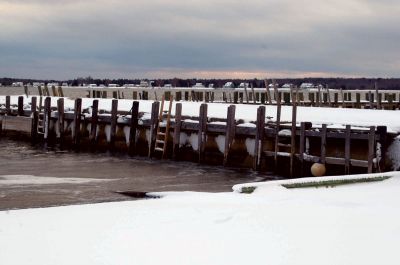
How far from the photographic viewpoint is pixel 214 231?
892 cm

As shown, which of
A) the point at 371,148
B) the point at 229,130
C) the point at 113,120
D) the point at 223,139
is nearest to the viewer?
the point at 371,148

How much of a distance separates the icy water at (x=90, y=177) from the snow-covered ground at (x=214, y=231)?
4.26 metres

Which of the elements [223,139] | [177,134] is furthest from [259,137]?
[177,134]

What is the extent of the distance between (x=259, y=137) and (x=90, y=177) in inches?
241

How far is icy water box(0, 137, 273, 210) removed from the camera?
1549 cm

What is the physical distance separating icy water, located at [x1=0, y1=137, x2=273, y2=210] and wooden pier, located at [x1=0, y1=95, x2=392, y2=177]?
0.85 m

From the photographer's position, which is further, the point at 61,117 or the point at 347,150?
the point at 61,117

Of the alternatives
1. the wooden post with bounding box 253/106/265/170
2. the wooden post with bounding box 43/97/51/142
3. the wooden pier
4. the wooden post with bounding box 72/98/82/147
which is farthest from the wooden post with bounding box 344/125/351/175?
the wooden post with bounding box 43/97/51/142

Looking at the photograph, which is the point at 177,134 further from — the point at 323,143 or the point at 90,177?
the point at 323,143

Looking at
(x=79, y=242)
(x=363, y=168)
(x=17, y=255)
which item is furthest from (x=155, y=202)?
(x=363, y=168)

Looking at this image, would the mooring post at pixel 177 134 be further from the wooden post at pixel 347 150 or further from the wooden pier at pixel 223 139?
the wooden post at pixel 347 150

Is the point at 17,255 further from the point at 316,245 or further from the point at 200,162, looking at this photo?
the point at 200,162

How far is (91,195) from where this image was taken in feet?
51.9

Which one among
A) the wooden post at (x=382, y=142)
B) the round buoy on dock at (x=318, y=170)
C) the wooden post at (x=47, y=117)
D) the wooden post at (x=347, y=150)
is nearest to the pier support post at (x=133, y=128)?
the wooden post at (x=47, y=117)
